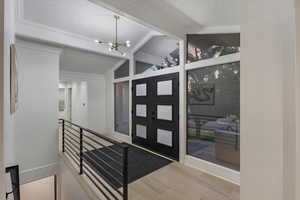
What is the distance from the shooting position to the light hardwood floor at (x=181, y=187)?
2.13 metres

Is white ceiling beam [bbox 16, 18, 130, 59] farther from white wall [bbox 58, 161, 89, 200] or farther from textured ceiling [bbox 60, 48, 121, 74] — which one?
white wall [bbox 58, 161, 89, 200]

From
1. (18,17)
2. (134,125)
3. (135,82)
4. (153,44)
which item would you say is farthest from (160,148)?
(18,17)

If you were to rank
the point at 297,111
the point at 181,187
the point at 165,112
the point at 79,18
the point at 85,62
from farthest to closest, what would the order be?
the point at 85,62 → the point at 165,112 → the point at 79,18 → the point at 181,187 → the point at 297,111

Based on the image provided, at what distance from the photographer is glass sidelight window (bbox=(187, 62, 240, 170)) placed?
2.51 meters

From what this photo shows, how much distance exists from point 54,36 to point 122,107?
280cm

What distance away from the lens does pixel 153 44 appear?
13.3ft

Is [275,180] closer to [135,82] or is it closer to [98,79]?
[135,82]

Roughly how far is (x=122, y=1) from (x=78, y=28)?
6.37ft

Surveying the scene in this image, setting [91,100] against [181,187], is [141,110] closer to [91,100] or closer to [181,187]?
[91,100]

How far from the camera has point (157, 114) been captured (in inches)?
→ 154

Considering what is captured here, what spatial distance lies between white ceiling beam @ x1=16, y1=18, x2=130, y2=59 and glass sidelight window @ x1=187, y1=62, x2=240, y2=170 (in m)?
2.63

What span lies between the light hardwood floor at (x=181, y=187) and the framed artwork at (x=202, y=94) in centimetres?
134

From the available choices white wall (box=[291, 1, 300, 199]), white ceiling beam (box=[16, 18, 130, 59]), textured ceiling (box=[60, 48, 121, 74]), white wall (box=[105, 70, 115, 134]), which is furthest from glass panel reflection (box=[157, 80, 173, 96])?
white wall (box=[291, 1, 300, 199])

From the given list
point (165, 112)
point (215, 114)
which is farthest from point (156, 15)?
point (165, 112)
